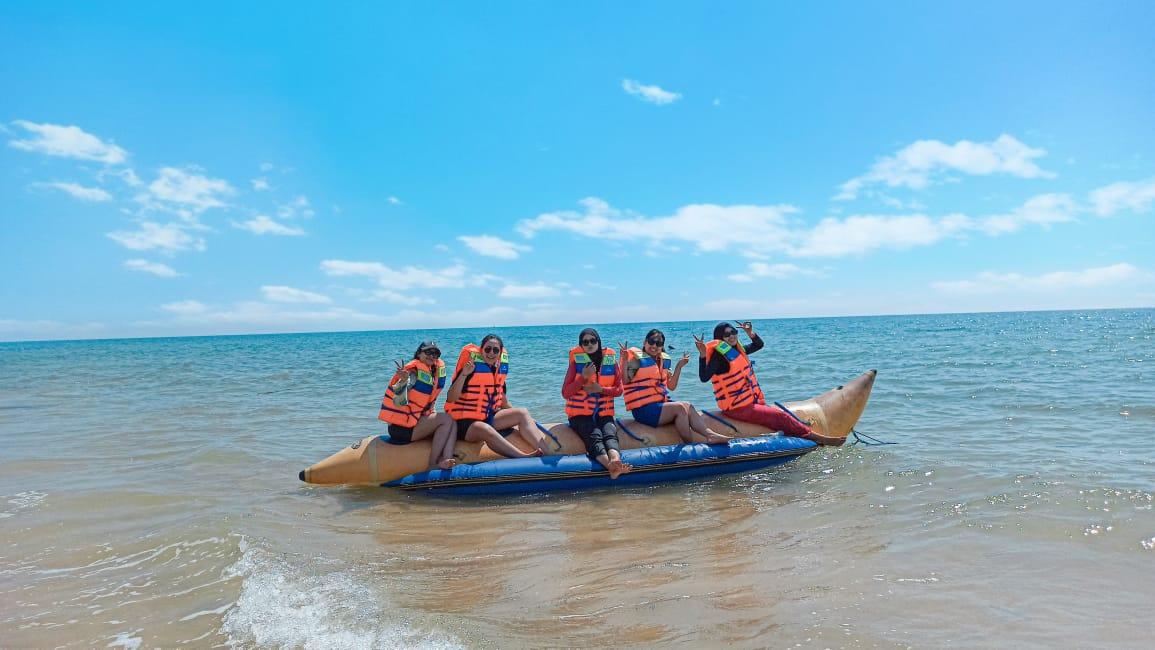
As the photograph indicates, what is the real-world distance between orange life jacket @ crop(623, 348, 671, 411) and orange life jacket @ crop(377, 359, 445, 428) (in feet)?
5.90

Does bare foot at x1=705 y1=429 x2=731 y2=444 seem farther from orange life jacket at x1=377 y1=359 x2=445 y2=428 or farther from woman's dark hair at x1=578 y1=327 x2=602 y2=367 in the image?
orange life jacket at x1=377 y1=359 x2=445 y2=428

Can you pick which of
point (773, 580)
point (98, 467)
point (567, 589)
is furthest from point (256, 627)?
point (98, 467)

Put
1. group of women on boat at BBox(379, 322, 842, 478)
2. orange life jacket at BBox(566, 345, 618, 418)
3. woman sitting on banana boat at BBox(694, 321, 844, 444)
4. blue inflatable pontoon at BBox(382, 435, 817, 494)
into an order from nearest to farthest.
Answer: blue inflatable pontoon at BBox(382, 435, 817, 494) < group of women on boat at BBox(379, 322, 842, 478) < orange life jacket at BBox(566, 345, 618, 418) < woman sitting on banana boat at BBox(694, 321, 844, 444)

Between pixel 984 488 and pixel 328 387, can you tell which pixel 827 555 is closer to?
pixel 984 488

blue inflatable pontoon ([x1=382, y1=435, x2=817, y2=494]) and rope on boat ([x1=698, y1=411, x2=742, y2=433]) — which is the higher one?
rope on boat ([x1=698, y1=411, x2=742, y2=433])

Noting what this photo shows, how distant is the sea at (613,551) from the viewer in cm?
294

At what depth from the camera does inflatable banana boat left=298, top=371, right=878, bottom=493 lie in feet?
17.7

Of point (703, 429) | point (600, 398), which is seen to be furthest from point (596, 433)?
point (703, 429)

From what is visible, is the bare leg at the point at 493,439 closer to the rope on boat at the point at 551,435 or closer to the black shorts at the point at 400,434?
the rope on boat at the point at 551,435

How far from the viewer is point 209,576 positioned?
12.0ft

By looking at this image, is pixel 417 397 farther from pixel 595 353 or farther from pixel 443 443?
pixel 595 353

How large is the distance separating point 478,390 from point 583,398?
0.98 meters

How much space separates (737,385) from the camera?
640 cm

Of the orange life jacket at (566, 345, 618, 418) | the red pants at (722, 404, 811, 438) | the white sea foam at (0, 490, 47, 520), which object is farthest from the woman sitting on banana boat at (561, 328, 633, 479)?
the white sea foam at (0, 490, 47, 520)
